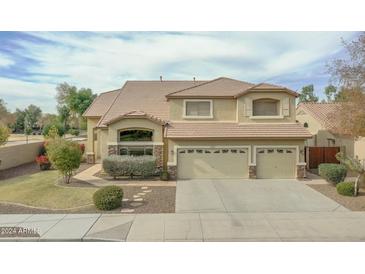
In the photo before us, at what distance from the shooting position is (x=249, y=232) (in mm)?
7969

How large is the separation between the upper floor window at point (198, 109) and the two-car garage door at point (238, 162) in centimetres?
240

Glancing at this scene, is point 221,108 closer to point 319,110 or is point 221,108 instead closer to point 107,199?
point 107,199

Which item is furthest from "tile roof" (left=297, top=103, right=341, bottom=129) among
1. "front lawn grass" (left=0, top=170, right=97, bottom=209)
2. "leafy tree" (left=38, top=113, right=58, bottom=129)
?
"leafy tree" (left=38, top=113, right=58, bottom=129)

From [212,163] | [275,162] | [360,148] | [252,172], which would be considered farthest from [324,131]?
[212,163]

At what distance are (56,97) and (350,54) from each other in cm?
5408

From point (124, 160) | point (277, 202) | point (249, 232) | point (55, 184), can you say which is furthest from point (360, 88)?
point (55, 184)

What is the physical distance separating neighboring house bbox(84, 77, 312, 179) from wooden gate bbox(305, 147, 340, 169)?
3.34 meters

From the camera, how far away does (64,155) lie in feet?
44.8

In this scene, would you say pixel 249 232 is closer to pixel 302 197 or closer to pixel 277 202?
pixel 277 202

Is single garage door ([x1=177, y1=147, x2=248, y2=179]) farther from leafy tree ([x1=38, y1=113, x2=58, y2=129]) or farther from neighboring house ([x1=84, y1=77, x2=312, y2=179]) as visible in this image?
leafy tree ([x1=38, y1=113, x2=58, y2=129])

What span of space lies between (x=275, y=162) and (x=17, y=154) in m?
19.2

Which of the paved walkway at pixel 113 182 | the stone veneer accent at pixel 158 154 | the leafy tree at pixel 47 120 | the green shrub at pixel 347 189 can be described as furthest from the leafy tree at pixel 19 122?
the green shrub at pixel 347 189

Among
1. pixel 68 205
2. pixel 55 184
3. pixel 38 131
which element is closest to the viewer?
pixel 68 205

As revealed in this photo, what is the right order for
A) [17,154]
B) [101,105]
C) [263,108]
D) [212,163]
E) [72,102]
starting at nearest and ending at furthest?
[212,163]
[263,108]
[17,154]
[101,105]
[72,102]
